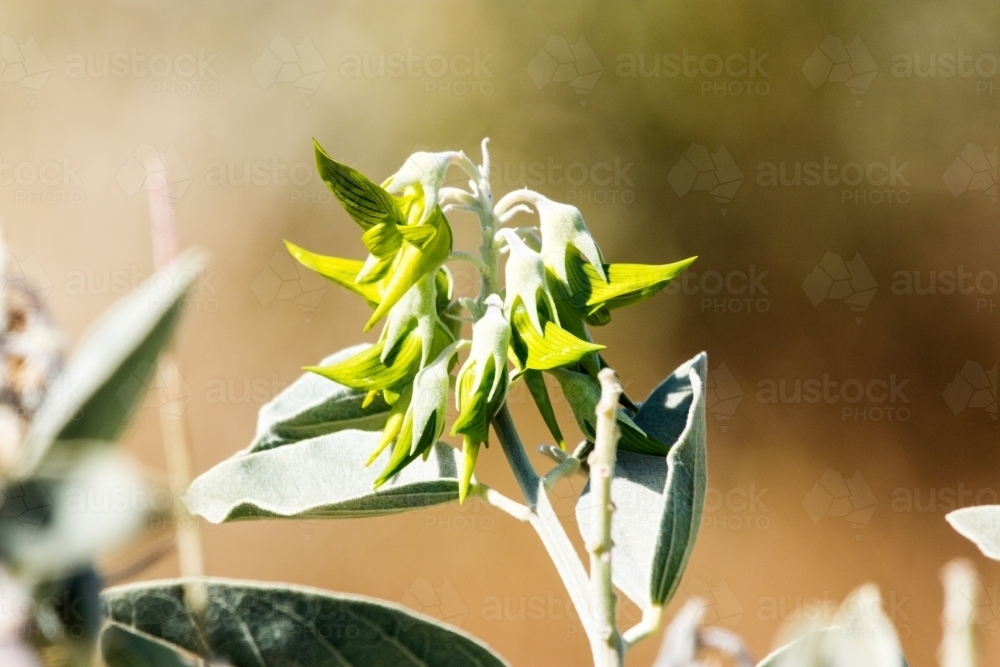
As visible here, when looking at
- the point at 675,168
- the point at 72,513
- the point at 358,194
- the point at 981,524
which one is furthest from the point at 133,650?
the point at 675,168

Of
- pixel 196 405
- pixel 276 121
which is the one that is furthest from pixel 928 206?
pixel 196 405

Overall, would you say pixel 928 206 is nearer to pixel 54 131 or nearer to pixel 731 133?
pixel 731 133

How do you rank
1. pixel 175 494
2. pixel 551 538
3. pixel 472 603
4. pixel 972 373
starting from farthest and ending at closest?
pixel 972 373, pixel 472 603, pixel 551 538, pixel 175 494

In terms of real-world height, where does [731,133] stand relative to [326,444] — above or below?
above

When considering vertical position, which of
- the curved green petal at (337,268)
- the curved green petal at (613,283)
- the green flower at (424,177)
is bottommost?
the curved green petal at (613,283)

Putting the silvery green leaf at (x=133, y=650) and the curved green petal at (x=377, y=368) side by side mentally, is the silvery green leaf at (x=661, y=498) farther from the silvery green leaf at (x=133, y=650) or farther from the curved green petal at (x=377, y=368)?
the silvery green leaf at (x=133, y=650)

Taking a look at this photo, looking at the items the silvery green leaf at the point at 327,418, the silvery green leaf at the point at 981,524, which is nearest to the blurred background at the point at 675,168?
the silvery green leaf at the point at 327,418
